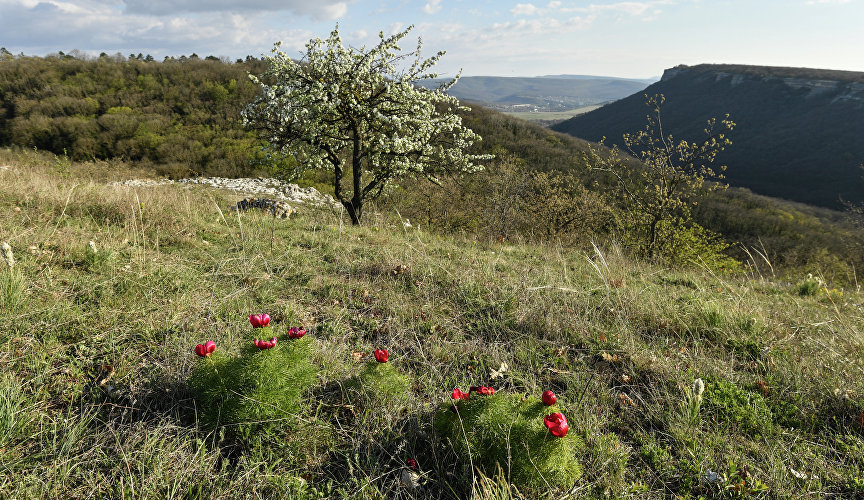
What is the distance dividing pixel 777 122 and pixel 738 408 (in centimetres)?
12866

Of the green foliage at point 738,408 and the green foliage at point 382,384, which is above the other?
the green foliage at point 382,384

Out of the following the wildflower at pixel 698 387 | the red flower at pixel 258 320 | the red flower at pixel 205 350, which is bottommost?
the wildflower at pixel 698 387

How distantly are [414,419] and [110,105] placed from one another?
67568mm

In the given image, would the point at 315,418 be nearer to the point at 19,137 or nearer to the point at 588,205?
the point at 588,205

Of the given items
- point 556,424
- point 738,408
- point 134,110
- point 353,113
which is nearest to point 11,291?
point 556,424

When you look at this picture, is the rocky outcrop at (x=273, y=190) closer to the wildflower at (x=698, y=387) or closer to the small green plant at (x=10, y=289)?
the small green plant at (x=10, y=289)

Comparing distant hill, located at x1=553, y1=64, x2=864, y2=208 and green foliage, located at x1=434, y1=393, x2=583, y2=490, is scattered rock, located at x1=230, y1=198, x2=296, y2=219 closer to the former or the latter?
green foliage, located at x1=434, y1=393, x2=583, y2=490

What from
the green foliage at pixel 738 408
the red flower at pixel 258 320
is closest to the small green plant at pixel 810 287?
the green foliage at pixel 738 408

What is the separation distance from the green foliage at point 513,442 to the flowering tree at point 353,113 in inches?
346

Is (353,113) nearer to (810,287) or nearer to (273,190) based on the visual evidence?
(810,287)

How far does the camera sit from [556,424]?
6.59ft

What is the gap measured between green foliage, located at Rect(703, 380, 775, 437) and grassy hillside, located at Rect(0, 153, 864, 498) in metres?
0.02

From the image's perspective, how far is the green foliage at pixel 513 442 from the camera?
2.05 meters

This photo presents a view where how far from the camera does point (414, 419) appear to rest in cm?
271
